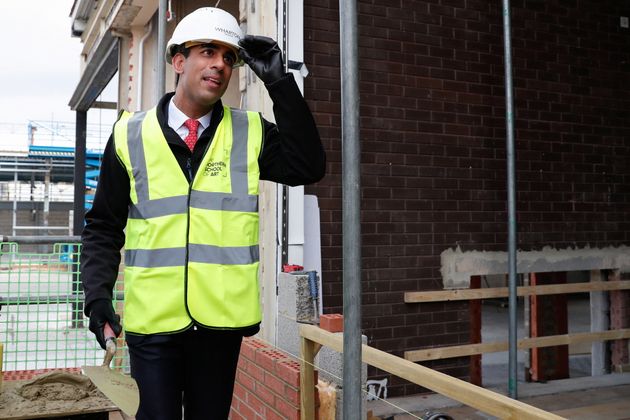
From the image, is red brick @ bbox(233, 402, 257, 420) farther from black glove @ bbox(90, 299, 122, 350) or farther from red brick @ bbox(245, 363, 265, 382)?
black glove @ bbox(90, 299, 122, 350)

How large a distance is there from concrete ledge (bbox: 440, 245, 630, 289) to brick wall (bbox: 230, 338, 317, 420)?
6.66 ft

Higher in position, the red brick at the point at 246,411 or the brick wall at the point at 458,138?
the brick wall at the point at 458,138

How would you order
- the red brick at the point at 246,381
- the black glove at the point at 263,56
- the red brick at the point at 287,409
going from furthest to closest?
the red brick at the point at 246,381 < the red brick at the point at 287,409 < the black glove at the point at 263,56

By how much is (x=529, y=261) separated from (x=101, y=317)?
4619 millimetres

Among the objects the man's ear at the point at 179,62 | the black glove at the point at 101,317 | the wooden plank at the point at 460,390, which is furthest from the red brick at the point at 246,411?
the man's ear at the point at 179,62

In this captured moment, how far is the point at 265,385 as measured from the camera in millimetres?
4023

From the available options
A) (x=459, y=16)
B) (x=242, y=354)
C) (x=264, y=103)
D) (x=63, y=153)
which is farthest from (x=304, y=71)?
(x=63, y=153)

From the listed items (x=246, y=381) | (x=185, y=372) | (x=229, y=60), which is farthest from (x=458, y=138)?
(x=185, y=372)

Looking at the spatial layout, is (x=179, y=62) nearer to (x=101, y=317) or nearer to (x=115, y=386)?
(x=101, y=317)

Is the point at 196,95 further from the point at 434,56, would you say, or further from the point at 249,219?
the point at 434,56

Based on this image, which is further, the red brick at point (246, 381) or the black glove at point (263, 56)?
the red brick at point (246, 381)

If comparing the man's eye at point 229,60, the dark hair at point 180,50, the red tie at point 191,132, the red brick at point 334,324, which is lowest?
the red brick at point 334,324

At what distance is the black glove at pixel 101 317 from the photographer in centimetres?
221

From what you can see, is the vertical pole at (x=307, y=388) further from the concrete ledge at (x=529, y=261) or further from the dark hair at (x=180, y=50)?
the concrete ledge at (x=529, y=261)
